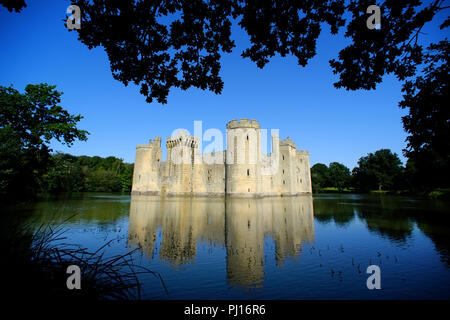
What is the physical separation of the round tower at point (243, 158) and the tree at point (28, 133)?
54.6 feet

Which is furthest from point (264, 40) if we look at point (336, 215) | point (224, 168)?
point (224, 168)

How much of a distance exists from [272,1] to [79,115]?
763 inches

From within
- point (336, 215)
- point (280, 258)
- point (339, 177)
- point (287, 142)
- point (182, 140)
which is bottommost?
point (280, 258)

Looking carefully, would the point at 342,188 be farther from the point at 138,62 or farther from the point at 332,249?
the point at 138,62

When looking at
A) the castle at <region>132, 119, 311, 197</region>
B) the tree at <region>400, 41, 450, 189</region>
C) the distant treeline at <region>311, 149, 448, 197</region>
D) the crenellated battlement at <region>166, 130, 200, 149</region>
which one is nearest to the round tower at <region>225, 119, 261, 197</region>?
the castle at <region>132, 119, 311, 197</region>

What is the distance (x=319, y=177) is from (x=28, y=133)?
6938 centimetres

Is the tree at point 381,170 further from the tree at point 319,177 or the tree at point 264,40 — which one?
the tree at point 264,40

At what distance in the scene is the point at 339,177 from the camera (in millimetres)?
70000

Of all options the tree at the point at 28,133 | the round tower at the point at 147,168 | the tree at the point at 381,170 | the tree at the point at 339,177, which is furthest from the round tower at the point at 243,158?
the tree at the point at 339,177

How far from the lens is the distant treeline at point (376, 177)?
4204 cm

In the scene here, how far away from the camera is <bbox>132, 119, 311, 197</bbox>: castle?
30.1 m

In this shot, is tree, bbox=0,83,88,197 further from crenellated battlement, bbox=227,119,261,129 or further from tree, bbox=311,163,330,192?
tree, bbox=311,163,330,192

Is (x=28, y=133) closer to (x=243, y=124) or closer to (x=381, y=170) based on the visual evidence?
(x=243, y=124)
